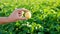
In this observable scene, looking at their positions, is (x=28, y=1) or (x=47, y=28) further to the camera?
(x=28, y=1)

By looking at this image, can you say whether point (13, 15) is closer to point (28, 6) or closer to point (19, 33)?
point (19, 33)

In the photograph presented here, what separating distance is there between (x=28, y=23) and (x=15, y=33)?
277 mm

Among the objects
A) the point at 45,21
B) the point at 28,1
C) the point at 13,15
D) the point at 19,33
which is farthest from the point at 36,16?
the point at 13,15

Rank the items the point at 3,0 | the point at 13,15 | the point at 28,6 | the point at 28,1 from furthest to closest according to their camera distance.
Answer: the point at 3,0
the point at 28,1
the point at 28,6
the point at 13,15

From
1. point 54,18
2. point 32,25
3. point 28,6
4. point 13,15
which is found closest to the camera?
point 13,15

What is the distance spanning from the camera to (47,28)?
4250 mm

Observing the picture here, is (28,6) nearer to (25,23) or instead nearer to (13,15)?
(25,23)

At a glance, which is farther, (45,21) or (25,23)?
(45,21)

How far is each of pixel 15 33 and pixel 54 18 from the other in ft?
2.57

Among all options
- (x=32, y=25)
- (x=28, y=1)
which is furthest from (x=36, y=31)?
(x=28, y=1)

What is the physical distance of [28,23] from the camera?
4.15 m

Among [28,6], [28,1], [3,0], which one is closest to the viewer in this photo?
[28,6]

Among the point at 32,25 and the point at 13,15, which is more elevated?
the point at 13,15

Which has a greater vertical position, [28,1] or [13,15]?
[13,15]
